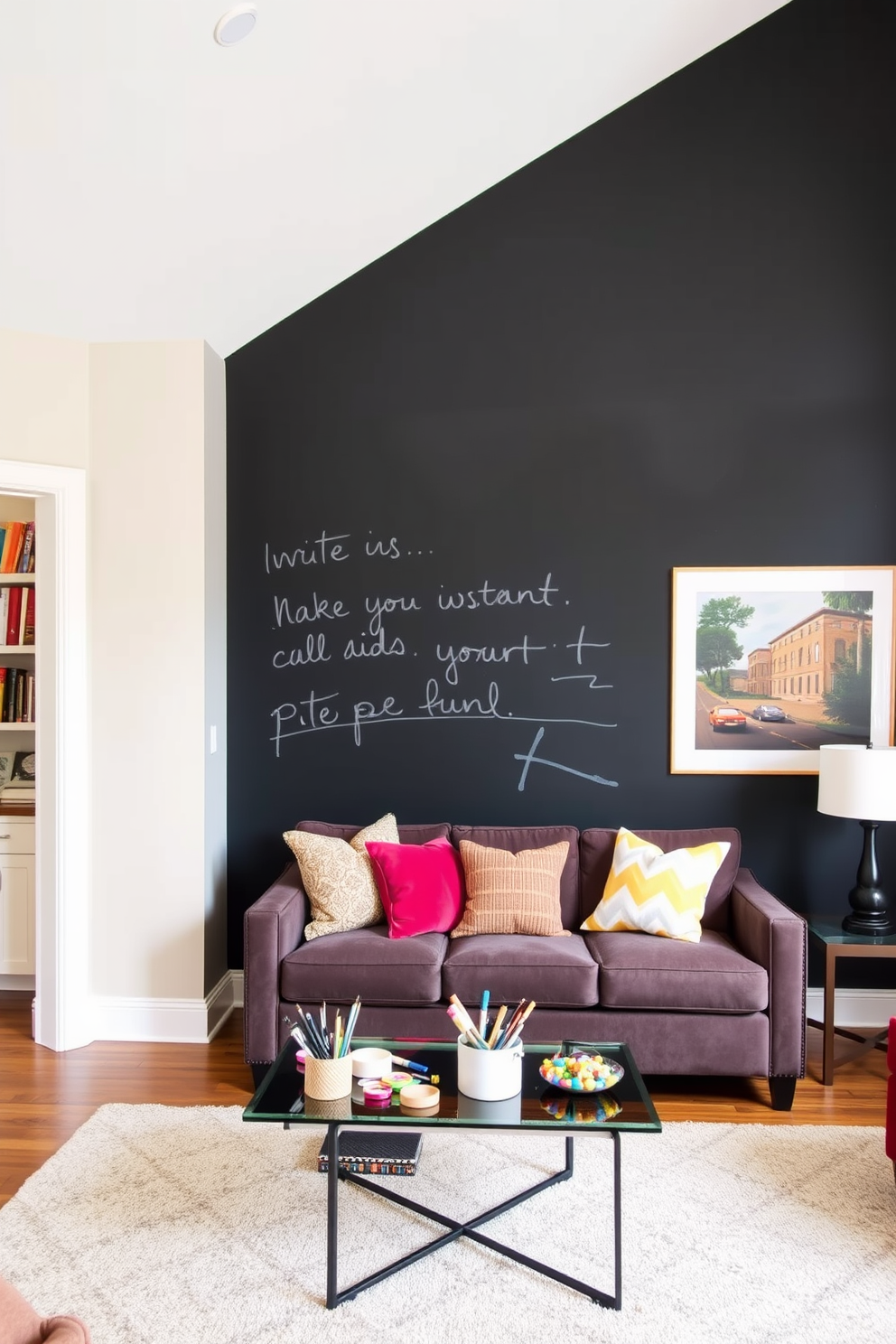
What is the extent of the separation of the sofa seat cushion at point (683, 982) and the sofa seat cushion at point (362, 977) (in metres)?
0.61

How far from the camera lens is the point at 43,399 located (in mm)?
3834

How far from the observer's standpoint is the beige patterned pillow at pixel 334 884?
366cm

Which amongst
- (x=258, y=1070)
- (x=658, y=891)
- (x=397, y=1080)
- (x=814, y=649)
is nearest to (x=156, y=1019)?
(x=258, y=1070)

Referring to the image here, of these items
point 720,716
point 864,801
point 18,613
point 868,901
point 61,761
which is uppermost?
point 18,613

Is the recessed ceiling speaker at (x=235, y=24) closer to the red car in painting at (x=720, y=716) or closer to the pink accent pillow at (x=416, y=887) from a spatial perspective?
the pink accent pillow at (x=416, y=887)

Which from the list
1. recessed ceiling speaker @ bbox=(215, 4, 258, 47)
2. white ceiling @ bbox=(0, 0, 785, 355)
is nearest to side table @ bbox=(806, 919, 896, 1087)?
white ceiling @ bbox=(0, 0, 785, 355)

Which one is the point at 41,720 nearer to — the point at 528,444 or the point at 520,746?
the point at 520,746

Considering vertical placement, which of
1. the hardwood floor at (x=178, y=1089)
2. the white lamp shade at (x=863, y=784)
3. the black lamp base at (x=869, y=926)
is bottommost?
the hardwood floor at (x=178, y=1089)

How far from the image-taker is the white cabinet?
4.40 meters

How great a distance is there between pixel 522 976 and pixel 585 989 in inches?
8.6

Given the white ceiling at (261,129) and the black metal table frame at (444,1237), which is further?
the white ceiling at (261,129)

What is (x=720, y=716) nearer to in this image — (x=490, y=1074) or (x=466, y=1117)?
(x=490, y=1074)

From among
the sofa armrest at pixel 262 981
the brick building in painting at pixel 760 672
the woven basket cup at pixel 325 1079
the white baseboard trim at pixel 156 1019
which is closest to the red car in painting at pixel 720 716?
the brick building in painting at pixel 760 672

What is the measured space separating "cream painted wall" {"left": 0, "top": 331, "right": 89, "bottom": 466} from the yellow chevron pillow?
8.83 ft
